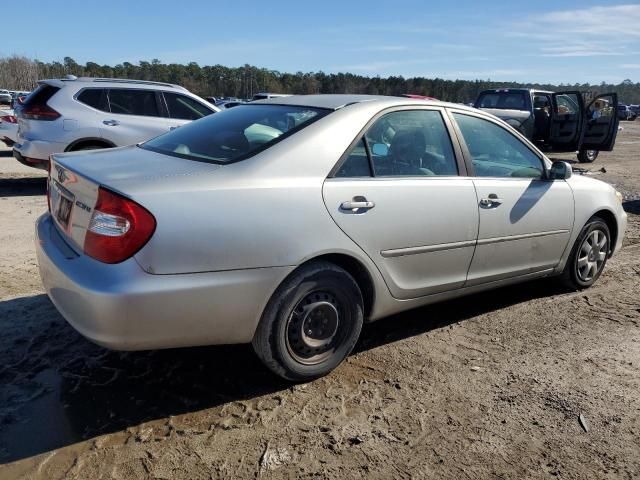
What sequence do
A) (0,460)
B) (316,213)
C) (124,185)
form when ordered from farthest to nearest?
(316,213) < (124,185) < (0,460)

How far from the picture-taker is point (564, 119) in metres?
14.9

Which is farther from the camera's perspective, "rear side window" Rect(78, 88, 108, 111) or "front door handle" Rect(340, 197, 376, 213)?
"rear side window" Rect(78, 88, 108, 111)

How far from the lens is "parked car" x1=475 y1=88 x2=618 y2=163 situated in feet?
48.2

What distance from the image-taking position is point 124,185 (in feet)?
9.11

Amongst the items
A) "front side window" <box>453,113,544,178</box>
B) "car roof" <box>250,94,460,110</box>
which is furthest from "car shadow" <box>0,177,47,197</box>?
"front side window" <box>453,113,544,178</box>

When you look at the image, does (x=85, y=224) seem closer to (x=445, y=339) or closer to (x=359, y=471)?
(x=359, y=471)

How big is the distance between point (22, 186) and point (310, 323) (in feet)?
25.6

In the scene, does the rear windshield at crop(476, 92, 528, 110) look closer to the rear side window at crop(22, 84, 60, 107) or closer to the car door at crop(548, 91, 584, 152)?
the car door at crop(548, 91, 584, 152)

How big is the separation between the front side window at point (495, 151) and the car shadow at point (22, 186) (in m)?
6.83

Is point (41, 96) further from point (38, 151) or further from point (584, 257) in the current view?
point (584, 257)

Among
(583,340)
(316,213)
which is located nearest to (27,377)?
(316,213)

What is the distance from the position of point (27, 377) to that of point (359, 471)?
1954 millimetres

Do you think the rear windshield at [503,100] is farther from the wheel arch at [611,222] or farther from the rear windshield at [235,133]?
the rear windshield at [235,133]

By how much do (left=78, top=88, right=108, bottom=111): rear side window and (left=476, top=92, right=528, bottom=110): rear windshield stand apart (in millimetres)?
10528
